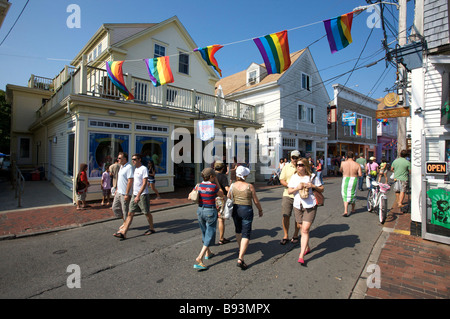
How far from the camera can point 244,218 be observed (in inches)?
150

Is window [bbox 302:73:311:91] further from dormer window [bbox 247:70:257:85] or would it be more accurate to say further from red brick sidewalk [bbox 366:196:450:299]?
red brick sidewalk [bbox 366:196:450:299]

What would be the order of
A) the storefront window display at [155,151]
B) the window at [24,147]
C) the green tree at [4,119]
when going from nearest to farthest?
the storefront window display at [155,151] < the window at [24,147] < the green tree at [4,119]

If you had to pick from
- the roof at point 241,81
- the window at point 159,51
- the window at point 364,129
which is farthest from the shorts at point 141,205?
the window at point 364,129

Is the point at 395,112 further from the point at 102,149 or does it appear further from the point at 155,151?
the point at 102,149

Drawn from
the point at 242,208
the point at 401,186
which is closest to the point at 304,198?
the point at 242,208

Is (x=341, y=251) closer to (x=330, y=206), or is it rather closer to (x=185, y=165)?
(x=330, y=206)

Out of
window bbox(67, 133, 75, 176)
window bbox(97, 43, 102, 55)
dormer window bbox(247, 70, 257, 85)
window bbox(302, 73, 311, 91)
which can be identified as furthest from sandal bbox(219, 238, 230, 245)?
window bbox(302, 73, 311, 91)

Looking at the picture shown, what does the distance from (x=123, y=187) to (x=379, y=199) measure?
22.8 feet

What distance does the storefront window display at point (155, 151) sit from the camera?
10289 millimetres

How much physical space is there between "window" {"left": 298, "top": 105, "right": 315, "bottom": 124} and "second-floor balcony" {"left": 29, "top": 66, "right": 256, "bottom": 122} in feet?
23.7

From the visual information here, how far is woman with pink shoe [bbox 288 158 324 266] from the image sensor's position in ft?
12.7

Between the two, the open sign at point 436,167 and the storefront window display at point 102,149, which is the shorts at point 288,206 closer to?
the open sign at point 436,167

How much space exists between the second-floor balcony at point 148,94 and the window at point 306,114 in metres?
7.23

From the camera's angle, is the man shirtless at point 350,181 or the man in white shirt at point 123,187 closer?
the man in white shirt at point 123,187
